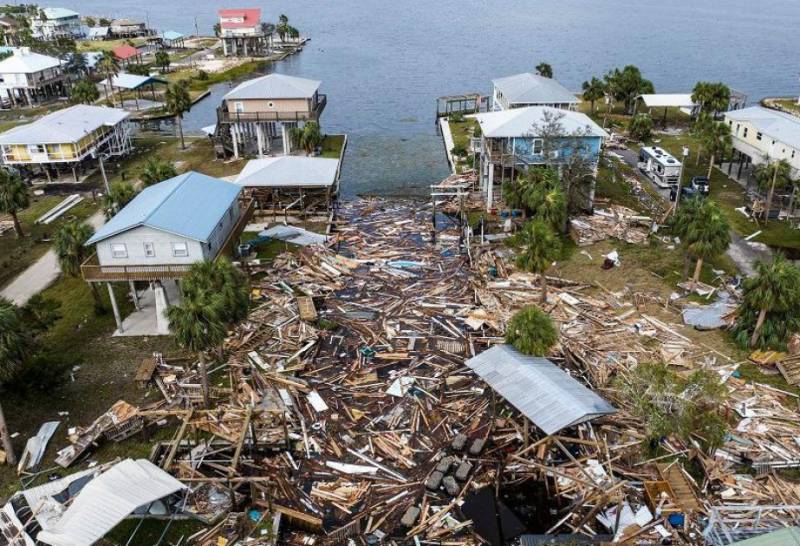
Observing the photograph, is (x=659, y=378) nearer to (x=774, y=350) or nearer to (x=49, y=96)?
(x=774, y=350)

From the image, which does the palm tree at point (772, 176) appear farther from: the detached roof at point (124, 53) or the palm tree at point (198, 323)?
the detached roof at point (124, 53)

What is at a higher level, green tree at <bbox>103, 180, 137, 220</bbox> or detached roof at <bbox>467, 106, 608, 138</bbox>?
detached roof at <bbox>467, 106, 608, 138</bbox>

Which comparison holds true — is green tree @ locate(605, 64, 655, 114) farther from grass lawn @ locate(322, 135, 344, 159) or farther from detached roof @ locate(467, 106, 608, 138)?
grass lawn @ locate(322, 135, 344, 159)

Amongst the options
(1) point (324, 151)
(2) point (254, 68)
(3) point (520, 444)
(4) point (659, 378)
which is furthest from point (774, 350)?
(2) point (254, 68)

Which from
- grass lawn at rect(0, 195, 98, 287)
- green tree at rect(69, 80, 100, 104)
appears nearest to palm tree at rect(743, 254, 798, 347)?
grass lawn at rect(0, 195, 98, 287)

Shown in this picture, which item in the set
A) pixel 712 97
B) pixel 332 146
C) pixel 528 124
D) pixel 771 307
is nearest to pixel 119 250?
pixel 528 124

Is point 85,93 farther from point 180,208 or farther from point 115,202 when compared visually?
point 180,208
